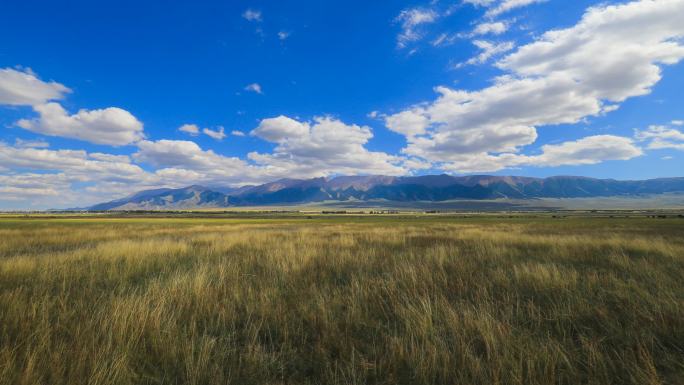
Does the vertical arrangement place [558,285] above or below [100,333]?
below

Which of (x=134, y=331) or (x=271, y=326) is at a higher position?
(x=134, y=331)

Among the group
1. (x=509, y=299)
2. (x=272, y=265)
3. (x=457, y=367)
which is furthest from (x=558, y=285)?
(x=272, y=265)

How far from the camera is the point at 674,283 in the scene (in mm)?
5504

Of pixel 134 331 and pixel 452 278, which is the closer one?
pixel 134 331

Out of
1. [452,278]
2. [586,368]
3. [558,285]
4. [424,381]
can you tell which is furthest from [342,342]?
[558,285]

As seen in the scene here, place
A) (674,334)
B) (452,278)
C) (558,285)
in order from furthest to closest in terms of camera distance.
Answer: (452,278), (558,285), (674,334)

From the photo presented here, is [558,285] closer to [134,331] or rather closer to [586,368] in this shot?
[586,368]

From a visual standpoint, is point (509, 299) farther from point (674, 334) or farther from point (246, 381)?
point (246, 381)

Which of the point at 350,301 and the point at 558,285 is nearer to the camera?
the point at 350,301

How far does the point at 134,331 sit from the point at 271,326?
1.53 meters

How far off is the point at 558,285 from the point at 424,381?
173 inches

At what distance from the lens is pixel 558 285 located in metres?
5.37

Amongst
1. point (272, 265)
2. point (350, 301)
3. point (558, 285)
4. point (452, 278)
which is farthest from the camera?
point (272, 265)

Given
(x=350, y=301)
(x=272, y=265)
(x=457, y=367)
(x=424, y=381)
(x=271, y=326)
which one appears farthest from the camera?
(x=272, y=265)
